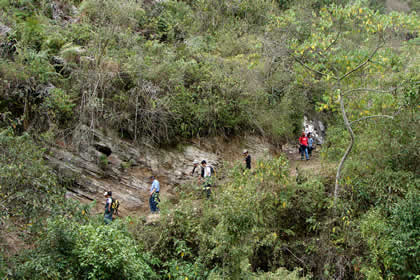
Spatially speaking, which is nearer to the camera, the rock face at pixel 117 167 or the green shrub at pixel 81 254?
the green shrub at pixel 81 254

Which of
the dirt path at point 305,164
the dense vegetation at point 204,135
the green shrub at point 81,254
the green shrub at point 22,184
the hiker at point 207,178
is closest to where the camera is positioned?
the green shrub at point 81,254

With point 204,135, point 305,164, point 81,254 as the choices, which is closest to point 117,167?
point 204,135

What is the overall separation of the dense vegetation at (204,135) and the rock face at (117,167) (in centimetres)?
53

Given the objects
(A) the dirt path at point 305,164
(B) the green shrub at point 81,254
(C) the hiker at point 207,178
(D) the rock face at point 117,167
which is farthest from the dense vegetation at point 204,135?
(D) the rock face at point 117,167

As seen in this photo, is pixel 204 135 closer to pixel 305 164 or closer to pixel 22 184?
pixel 305 164

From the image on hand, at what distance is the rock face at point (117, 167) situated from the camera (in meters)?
11.2

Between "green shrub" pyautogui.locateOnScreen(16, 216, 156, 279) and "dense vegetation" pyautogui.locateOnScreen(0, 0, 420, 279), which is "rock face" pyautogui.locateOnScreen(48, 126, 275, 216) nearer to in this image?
"dense vegetation" pyautogui.locateOnScreen(0, 0, 420, 279)

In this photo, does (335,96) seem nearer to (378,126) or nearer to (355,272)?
(378,126)

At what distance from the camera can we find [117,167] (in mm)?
12031

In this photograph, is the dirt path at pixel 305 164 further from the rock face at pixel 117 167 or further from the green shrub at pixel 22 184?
the green shrub at pixel 22 184

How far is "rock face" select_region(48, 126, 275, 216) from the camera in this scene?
442 inches

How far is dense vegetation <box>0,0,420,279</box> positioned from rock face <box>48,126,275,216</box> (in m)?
0.53

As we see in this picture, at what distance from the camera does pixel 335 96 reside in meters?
9.34

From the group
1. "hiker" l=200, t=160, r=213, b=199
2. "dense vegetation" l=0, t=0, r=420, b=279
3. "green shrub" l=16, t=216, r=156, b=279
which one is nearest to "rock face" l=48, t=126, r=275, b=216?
"dense vegetation" l=0, t=0, r=420, b=279
